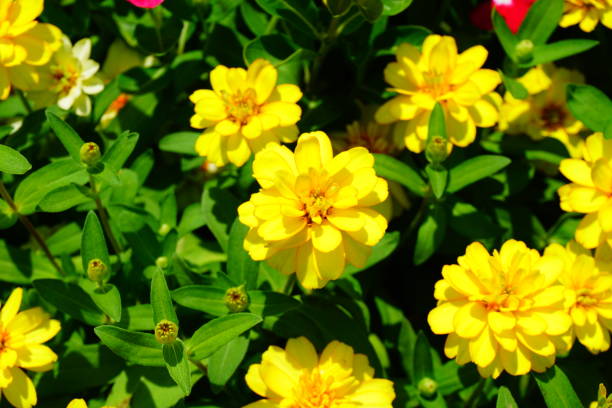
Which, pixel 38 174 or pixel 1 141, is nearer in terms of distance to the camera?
pixel 38 174

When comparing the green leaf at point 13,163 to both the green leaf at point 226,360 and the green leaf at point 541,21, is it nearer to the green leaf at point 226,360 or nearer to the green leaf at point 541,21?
the green leaf at point 226,360

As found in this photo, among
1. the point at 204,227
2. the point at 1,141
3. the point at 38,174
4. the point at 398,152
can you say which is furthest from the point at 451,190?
the point at 1,141

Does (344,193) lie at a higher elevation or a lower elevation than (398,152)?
higher

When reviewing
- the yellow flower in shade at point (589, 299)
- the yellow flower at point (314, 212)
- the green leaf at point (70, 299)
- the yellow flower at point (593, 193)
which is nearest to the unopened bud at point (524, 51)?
the yellow flower at point (593, 193)

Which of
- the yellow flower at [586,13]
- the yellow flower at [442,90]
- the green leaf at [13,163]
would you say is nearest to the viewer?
the green leaf at [13,163]

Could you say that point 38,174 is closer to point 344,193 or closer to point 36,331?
point 36,331

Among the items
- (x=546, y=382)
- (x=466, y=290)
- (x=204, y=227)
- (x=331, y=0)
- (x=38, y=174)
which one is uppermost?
(x=331, y=0)

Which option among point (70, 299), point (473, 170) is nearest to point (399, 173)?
point (473, 170)

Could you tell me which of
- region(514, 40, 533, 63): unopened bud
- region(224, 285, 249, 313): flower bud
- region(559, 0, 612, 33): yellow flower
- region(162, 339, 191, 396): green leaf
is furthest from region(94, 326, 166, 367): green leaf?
region(559, 0, 612, 33): yellow flower
